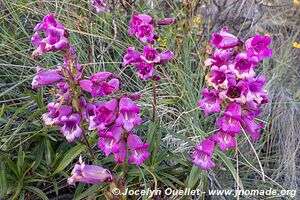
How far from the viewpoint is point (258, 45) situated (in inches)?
61.2

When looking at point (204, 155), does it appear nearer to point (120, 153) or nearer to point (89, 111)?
point (120, 153)

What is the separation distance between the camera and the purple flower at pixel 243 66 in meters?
1.51

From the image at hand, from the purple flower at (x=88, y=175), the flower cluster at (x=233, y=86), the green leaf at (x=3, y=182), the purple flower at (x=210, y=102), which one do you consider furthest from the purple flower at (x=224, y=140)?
the green leaf at (x=3, y=182)

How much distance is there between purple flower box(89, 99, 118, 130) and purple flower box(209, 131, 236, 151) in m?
0.43

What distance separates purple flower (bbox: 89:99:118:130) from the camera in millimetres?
1540

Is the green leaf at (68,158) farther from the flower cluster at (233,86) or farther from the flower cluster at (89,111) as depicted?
the flower cluster at (233,86)

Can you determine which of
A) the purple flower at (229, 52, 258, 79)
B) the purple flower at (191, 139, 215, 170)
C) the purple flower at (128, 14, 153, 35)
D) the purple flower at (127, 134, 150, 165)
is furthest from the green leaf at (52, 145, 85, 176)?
the purple flower at (229, 52, 258, 79)

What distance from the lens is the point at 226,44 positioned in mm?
1569

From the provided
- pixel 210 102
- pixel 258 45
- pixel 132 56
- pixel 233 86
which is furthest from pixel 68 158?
pixel 258 45

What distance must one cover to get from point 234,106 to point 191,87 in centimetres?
105

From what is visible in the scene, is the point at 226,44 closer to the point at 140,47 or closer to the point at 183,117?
the point at 183,117

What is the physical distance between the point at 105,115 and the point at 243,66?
1.91 ft

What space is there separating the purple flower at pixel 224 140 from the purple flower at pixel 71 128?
568 mm

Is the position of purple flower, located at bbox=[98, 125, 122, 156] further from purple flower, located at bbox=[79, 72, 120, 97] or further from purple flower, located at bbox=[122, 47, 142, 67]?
purple flower, located at bbox=[122, 47, 142, 67]
